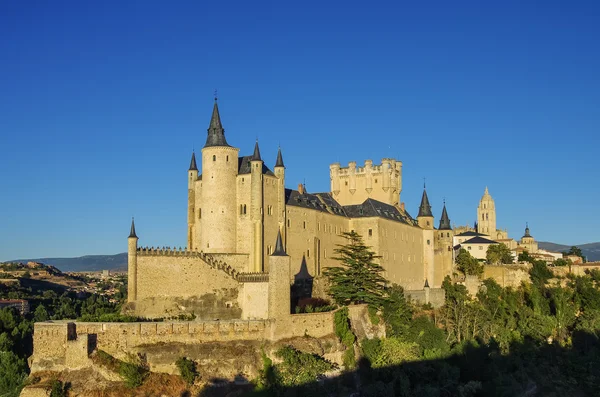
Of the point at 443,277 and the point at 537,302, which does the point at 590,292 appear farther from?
the point at 443,277

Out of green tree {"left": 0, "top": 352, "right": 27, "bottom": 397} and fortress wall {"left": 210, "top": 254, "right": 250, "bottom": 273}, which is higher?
fortress wall {"left": 210, "top": 254, "right": 250, "bottom": 273}

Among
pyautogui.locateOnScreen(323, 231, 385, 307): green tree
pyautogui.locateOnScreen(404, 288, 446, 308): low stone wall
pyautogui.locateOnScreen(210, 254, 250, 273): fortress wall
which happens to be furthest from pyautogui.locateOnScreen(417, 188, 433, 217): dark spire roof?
pyautogui.locateOnScreen(210, 254, 250, 273): fortress wall

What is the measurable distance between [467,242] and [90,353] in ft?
201

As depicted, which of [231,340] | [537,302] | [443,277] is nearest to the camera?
[231,340]

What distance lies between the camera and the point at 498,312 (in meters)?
63.2

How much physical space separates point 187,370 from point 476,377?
72.5 ft

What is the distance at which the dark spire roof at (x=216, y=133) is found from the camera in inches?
2071

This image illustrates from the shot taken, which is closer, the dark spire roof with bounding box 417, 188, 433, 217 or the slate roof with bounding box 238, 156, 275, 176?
the slate roof with bounding box 238, 156, 275, 176

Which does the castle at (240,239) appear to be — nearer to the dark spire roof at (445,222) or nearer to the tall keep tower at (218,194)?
the tall keep tower at (218,194)

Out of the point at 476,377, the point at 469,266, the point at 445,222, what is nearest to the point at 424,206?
the point at 445,222

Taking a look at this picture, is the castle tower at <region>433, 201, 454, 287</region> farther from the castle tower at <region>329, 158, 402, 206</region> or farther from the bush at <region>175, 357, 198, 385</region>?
the bush at <region>175, 357, 198, 385</region>

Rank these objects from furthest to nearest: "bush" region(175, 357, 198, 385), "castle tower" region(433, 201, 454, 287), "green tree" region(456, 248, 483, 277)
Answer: "castle tower" region(433, 201, 454, 287), "green tree" region(456, 248, 483, 277), "bush" region(175, 357, 198, 385)

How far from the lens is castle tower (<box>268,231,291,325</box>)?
144 ft

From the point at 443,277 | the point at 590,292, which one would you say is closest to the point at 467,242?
the point at 443,277
